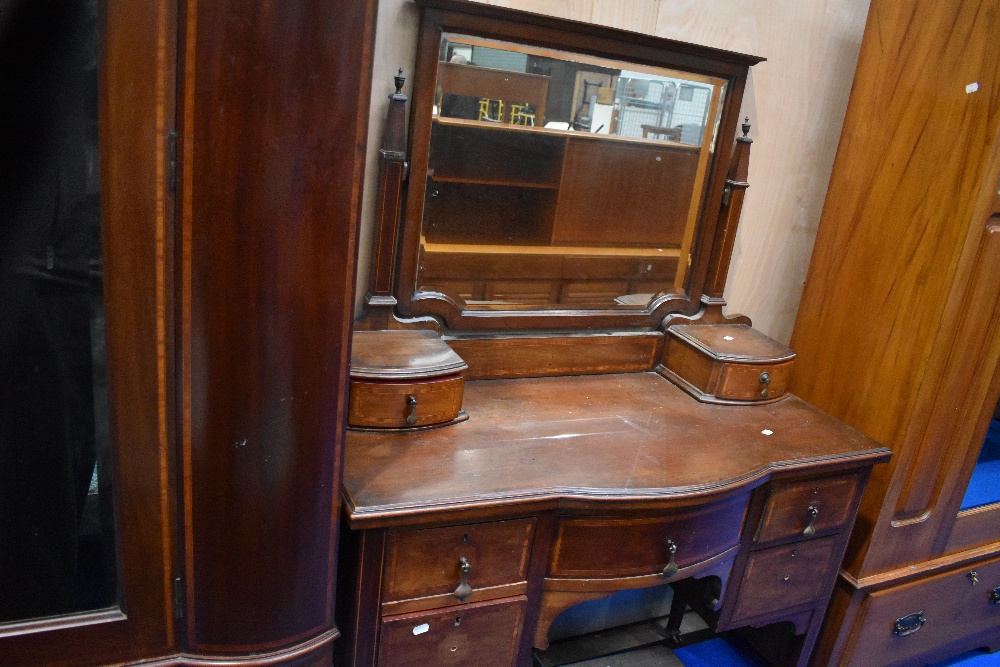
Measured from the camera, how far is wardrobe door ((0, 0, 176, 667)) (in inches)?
33.8

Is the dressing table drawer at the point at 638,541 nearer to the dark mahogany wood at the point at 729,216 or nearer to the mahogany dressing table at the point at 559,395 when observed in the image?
the mahogany dressing table at the point at 559,395

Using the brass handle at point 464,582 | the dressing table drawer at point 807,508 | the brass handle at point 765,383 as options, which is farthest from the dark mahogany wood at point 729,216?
the brass handle at point 464,582

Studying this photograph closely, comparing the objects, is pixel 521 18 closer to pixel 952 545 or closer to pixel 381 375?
pixel 381 375

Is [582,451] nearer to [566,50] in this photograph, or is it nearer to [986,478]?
[566,50]

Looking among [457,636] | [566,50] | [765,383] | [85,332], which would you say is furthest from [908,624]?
[85,332]

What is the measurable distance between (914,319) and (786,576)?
66cm

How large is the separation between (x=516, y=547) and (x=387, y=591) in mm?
236

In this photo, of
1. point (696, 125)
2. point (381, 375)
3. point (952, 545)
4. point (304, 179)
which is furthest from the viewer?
point (952, 545)

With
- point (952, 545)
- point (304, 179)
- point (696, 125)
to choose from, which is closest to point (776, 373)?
point (696, 125)

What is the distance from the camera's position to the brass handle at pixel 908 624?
6.86 ft

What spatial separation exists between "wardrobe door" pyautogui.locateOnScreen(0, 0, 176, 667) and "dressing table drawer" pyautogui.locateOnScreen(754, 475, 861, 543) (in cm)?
118

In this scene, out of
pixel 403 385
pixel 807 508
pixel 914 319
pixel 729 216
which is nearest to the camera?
pixel 403 385

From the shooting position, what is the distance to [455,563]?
134 centimetres

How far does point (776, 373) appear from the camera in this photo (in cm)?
188
